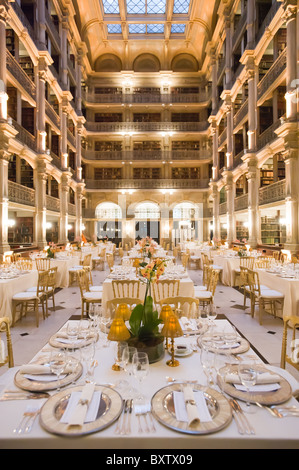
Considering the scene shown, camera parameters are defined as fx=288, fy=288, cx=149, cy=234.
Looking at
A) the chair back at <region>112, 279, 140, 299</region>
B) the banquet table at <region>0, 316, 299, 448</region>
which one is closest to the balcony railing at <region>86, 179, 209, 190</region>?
the chair back at <region>112, 279, 140, 299</region>

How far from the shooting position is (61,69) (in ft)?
52.5

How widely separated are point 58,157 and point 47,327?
13.4m

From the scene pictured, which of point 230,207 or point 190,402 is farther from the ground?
point 230,207

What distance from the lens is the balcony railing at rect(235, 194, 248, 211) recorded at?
47.6 ft

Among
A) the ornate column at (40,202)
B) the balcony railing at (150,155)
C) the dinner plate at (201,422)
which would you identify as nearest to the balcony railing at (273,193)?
the ornate column at (40,202)

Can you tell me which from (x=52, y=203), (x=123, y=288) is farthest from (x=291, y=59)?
(x=52, y=203)

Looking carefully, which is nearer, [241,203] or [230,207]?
[241,203]

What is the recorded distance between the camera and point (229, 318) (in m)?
5.71

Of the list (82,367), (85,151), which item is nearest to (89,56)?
(85,151)

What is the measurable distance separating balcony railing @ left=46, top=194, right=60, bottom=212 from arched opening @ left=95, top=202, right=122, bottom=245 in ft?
26.8

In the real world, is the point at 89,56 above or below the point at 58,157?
above

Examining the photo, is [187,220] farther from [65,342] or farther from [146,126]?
[65,342]

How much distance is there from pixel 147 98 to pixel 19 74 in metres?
13.9

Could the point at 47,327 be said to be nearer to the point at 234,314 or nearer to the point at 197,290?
the point at 197,290
